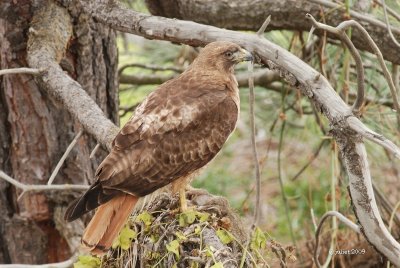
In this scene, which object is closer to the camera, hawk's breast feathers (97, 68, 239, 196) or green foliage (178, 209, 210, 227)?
green foliage (178, 209, 210, 227)

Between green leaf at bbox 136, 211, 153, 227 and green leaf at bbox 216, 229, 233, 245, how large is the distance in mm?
294

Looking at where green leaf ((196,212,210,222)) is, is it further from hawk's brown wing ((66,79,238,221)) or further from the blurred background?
the blurred background

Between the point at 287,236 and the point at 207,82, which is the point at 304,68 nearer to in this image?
the point at 207,82

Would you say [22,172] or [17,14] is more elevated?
[17,14]

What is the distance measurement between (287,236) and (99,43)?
3.13 meters

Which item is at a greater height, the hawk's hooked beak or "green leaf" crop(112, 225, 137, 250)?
the hawk's hooked beak

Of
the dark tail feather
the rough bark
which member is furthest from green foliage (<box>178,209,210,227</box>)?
the rough bark

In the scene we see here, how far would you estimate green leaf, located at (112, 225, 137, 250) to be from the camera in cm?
305

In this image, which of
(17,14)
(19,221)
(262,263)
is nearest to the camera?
(262,263)

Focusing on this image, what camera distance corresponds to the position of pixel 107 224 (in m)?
3.16

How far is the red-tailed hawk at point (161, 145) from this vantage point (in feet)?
10.5

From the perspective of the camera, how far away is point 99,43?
13.8ft

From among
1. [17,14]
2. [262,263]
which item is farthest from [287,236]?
[262,263]

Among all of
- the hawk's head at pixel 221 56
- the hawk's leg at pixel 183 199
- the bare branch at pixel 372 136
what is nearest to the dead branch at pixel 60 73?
the hawk's leg at pixel 183 199
